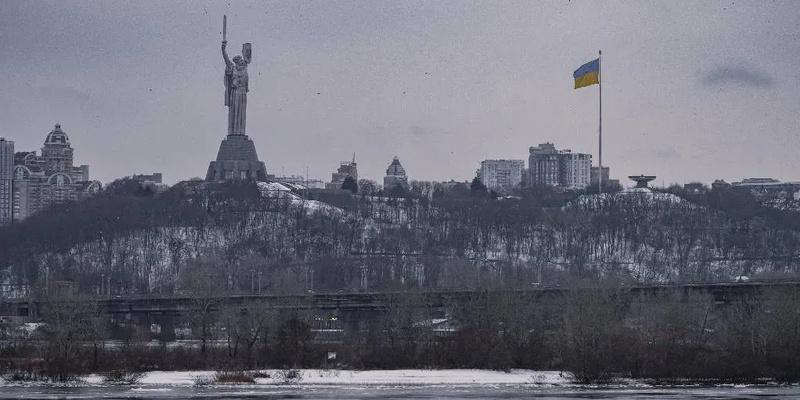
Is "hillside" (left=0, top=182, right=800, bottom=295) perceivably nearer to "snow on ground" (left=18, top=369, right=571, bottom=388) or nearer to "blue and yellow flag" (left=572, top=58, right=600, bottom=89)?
"blue and yellow flag" (left=572, top=58, right=600, bottom=89)

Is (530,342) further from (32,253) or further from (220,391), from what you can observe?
(32,253)

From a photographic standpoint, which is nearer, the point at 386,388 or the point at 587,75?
the point at 386,388

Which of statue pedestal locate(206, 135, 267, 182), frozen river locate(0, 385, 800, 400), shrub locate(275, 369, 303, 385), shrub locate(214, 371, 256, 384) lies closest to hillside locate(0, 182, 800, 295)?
statue pedestal locate(206, 135, 267, 182)

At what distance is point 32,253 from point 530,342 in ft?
243

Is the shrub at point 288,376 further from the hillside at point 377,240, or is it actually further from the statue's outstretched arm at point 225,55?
the statue's outstretched arm at point 225,55

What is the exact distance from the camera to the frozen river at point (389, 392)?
66.1 m

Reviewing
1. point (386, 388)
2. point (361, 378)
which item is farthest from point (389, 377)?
point (386, 388)

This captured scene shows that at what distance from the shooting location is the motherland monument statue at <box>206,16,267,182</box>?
159 meters

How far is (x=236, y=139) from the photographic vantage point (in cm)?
16212

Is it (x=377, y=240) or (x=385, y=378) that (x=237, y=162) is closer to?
(x=377, y=240)

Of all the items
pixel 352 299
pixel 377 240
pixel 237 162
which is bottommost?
pixel 352 299

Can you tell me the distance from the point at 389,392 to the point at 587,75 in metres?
60.3

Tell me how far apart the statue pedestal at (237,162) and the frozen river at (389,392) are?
94032 millimetres

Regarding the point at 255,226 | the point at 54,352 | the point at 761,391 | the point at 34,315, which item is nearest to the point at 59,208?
the point at 255,226
